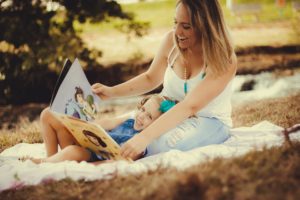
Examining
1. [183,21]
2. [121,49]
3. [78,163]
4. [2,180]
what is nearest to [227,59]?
[183,21]

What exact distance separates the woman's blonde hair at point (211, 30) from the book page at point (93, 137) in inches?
29.9

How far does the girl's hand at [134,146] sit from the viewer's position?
2.71 metres

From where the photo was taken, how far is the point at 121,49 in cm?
1106

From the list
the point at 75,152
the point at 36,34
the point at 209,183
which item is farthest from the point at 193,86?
the point at 36,34

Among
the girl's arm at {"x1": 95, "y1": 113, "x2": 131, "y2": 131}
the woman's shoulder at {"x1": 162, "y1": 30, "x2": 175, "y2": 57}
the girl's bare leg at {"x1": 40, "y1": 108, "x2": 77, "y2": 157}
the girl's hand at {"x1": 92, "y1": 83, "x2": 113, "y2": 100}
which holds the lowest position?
the girl's arm at {"x1": 95, "y1": 113, "x2": 131, "y2": 131}

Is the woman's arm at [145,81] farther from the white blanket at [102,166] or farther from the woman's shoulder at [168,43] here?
the white blanket at [102,166]

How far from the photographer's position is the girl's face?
9.74 ft

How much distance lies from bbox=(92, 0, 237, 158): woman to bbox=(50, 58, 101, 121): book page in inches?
18.4

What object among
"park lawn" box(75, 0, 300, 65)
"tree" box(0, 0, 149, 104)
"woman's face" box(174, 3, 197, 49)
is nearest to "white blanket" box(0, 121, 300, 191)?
"woman's face" box(174, 3, 197, 49)

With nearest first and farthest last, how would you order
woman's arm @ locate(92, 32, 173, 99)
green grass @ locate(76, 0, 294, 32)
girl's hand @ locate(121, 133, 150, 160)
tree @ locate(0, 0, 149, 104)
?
girl's hand @ locate(121, 133, 150, 160) < woman's arm @ locate(92, 32, 173, 99) < tree @ locate(0, 0, 149, 104) < green grass @ locate(76, 0, 294, 32)

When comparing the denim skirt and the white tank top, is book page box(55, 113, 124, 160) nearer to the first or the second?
the denim skirt

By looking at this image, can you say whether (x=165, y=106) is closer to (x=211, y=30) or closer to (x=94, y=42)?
(x=211, y=30)

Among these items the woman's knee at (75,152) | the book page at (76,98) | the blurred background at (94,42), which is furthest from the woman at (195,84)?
the blurred background at (94,42)

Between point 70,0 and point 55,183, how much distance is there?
6.22 m
